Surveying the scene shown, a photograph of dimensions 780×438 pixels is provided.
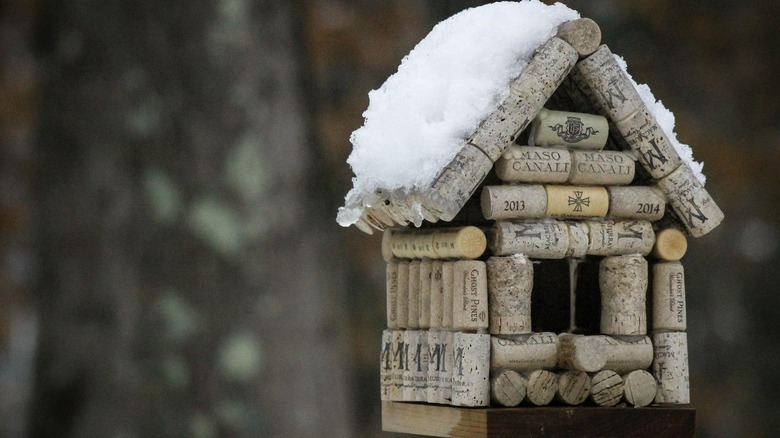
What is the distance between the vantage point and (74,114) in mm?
5977

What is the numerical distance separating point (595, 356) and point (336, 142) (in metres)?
3.71

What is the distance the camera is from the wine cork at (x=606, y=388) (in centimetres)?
381

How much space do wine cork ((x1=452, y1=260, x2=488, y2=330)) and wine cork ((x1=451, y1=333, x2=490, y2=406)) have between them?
0.04m

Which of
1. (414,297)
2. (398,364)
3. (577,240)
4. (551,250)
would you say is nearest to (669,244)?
(577,240)

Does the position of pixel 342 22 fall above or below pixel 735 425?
above

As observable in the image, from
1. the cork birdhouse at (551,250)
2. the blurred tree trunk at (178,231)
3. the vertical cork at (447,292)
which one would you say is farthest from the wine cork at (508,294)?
the blurred tree trunk at (178,231)

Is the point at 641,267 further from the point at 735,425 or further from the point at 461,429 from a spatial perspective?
the point at 735,425

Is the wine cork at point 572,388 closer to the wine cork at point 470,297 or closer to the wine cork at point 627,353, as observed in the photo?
the wine cork at point 627,353

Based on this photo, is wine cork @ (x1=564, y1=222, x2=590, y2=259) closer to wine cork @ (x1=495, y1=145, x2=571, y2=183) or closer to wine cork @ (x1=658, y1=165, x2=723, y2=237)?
wine cork @ (x1=495, y1=145, x2=571, y2=183)

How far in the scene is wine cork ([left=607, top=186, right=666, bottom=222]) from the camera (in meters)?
3.96

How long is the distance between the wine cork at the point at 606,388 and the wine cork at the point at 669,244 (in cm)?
49

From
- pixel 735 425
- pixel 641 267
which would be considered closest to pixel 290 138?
pixel 641 267

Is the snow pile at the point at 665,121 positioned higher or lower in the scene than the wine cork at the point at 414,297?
higher

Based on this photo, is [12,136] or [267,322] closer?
[267,322]
